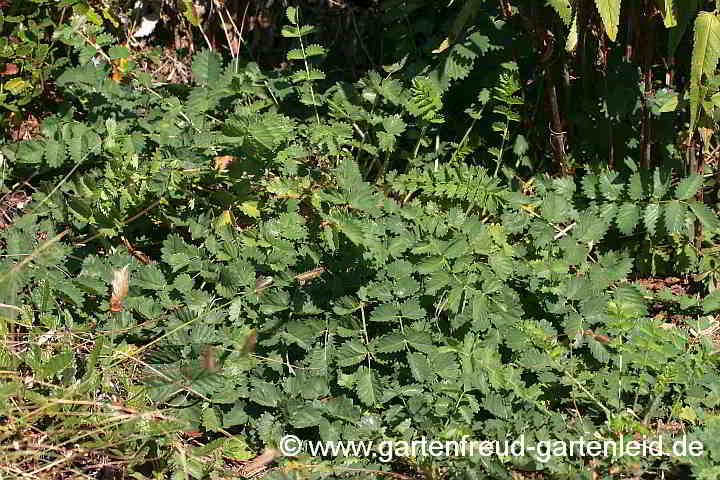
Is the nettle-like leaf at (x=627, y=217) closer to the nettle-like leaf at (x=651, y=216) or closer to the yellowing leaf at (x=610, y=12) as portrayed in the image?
the nettle-like leaf at (x=651, y=216)

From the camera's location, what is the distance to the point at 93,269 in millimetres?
3125

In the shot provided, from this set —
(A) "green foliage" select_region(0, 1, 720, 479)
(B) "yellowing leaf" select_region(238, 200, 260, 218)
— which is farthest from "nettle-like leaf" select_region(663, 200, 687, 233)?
(B) "yellowing leaf" select_region(238, 200, 260, 218)

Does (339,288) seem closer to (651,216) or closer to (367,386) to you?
(367,386)

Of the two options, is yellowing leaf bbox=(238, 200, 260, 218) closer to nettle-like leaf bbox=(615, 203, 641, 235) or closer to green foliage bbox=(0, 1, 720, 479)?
green foliage bbox=(0, 1, 720, 479)

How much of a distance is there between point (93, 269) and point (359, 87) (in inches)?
55.0

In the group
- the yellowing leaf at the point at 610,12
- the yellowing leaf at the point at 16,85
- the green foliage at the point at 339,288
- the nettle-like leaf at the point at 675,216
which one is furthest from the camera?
Answer: the yellowing leaf at the point at 16,85

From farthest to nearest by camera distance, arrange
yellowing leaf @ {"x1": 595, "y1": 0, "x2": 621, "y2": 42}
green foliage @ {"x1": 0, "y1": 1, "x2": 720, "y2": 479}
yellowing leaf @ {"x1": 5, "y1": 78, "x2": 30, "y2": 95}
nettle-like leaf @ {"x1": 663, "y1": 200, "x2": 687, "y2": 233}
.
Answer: yellowing leaf @ {"x1": 5, "y1": 78, "x2": 30, "y2": 95}, nettle-like leaf @ {"x1": 663, "y1": 200, "x2": 687, "y2": 233}, yellowing leaf @ {"x1": 595, "y1": 0, "x2": 621, "y2": 42}, green foliage @ {"x1": 0, "y1": 1, "x2": 720, "y2": 479}

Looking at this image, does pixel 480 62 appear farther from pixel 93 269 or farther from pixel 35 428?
pixel 35 428

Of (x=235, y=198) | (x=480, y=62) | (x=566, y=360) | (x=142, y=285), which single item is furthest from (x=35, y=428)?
(x=480, y=62)

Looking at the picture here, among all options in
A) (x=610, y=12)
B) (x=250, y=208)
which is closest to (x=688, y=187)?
(x=610, y=12)

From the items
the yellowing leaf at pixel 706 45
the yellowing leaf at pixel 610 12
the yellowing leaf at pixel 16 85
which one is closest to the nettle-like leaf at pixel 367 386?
the yellowing leaf at pixel 610 12
